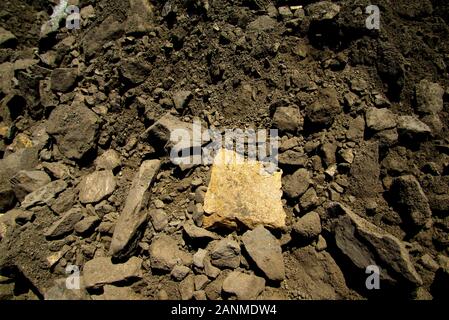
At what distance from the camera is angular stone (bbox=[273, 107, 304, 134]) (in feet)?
8.70

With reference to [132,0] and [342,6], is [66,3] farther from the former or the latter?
[342,6]

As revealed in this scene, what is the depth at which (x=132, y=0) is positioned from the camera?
11.0 ft

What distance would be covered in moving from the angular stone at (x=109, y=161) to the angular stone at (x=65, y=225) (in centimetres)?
48

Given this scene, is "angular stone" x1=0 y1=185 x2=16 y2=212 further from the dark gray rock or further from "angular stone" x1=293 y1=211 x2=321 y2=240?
the dark gray rock

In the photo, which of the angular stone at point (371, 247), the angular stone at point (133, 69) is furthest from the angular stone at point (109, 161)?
the angular stone at point (371, 247)

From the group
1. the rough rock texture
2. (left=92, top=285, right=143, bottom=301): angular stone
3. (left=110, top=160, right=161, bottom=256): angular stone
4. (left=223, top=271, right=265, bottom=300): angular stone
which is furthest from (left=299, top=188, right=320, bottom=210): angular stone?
(left=92, top=285, right=143, bottom=301): angular stone

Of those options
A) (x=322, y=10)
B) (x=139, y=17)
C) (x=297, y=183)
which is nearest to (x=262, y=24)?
(x=322, y=10)

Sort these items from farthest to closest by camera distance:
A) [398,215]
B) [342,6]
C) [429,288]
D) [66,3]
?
[66,3]
[342,6]
[398,215]
[429,288]

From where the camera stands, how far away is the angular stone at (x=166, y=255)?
2.35m

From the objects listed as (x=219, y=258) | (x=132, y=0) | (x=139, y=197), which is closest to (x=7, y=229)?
(x=139, y=197)

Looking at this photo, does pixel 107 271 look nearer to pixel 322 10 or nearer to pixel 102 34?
pixel 102 34

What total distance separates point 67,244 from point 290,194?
6.16ft

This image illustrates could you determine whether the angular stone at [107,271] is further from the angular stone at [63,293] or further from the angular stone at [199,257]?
the angular stone at [199,257]

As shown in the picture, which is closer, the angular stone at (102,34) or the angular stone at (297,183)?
the angular stone at (297,183)
